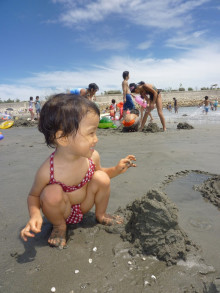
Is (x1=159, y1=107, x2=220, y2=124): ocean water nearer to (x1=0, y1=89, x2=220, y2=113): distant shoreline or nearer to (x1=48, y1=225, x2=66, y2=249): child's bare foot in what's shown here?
(x1=48, y1=225, x2=66, y2=249): child's bare foot

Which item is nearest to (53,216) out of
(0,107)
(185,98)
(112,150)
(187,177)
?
(187,177)

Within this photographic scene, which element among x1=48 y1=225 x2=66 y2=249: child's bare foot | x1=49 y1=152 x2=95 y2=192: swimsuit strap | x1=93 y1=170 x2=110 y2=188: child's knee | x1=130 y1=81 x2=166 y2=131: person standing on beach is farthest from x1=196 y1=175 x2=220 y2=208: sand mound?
x1=130 y1=81 x2=166 y2=131: person standing on beach

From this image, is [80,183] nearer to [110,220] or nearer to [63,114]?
[110,220]

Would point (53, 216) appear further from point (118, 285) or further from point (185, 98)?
point (185, 98)

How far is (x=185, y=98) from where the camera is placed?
1681 inches

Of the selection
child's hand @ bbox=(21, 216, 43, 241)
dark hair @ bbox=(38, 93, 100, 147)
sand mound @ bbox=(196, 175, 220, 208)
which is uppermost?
dark hair @ bbox=(38, 93, 100, 147)

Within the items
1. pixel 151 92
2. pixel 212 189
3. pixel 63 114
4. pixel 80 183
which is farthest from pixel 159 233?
pixel 151 92

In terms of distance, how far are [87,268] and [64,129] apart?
91 centimetres

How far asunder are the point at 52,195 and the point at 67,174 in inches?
7.8

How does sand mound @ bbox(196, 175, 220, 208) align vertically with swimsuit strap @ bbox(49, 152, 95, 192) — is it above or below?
below

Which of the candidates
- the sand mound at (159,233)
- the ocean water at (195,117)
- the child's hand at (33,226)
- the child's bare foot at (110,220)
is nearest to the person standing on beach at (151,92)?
the ocean water at (195,117)

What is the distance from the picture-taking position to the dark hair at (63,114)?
153cm

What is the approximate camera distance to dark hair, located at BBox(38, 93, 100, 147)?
1529 mm

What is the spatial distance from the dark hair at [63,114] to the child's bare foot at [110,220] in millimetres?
806
